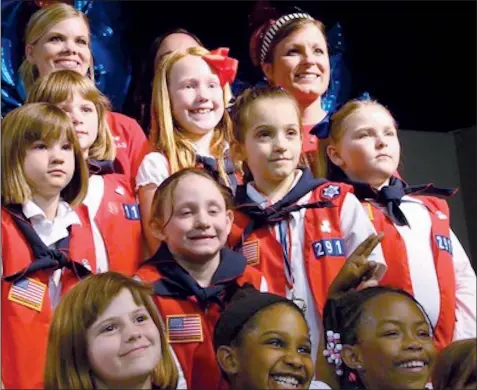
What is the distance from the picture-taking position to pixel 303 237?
6.03 feet

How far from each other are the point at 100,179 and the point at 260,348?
463 mm

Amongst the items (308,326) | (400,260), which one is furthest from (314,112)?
(308,326)

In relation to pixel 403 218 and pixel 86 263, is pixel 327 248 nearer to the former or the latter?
pixel 403 218

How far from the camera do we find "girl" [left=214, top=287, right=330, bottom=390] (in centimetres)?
166

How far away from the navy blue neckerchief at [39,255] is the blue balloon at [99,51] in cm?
52

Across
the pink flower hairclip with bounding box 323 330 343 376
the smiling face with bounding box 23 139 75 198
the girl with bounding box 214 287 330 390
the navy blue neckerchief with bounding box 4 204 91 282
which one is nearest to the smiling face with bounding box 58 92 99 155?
the smiling face with bounding box 23 139 75 198

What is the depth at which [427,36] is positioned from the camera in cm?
245

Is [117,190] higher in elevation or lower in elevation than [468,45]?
lower

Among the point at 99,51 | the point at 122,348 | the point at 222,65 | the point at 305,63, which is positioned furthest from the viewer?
the point at 99,51

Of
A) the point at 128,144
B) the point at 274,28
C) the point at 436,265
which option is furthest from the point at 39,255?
the point at 274,28

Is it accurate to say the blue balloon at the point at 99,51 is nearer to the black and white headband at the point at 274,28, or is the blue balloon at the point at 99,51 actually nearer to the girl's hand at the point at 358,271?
the black and white headband at the point at 274,28

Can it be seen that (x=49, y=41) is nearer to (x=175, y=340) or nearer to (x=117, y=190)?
(x=117, y=190)

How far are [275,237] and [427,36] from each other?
2.78 ft

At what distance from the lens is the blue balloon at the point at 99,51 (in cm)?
222
